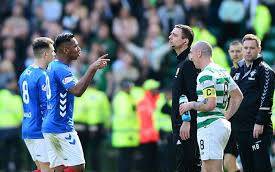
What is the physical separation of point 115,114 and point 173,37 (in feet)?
26.1

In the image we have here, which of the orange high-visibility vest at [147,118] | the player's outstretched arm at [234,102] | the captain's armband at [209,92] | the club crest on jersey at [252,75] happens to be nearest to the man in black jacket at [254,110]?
the club crest on jersey at [252,75]

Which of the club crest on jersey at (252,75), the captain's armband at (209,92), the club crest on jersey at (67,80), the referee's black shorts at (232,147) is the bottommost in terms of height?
the referee's black shorts at (232,147)

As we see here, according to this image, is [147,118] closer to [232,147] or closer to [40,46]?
[232,147]

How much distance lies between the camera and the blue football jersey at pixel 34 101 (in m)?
14.6

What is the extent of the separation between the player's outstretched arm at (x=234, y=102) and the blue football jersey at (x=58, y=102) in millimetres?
2356

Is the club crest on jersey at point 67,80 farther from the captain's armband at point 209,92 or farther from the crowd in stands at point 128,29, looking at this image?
the crowd in stands at point 128,29

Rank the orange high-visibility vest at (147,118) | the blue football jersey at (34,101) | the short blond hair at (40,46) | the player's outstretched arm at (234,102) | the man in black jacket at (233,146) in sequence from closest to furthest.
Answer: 1. the player's outstretched arm at (234,102)
2. the blue football jersey at (34,101)
3. the short blond hair at (40,46)
4. the man in black jacket at (233,146)
5. the orange high-visibility vest at (147,118)

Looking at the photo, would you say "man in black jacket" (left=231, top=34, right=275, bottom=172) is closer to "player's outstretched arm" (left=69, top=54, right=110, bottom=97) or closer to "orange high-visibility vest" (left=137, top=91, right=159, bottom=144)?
"player's outstretched arm" (left=69, top=54, right=110, bottom=97)

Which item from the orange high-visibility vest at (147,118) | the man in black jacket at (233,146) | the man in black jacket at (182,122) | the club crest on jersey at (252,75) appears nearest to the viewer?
the man in black jacket at (182,122)

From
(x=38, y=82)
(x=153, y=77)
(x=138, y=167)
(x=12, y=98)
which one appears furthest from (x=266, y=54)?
(x=38, y=82)

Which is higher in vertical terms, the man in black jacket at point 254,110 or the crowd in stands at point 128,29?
the crowd in stands at point 128,29

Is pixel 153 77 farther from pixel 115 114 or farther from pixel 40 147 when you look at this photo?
pixel 40 147

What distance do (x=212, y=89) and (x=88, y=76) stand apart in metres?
1.75

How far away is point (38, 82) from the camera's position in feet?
48.3
